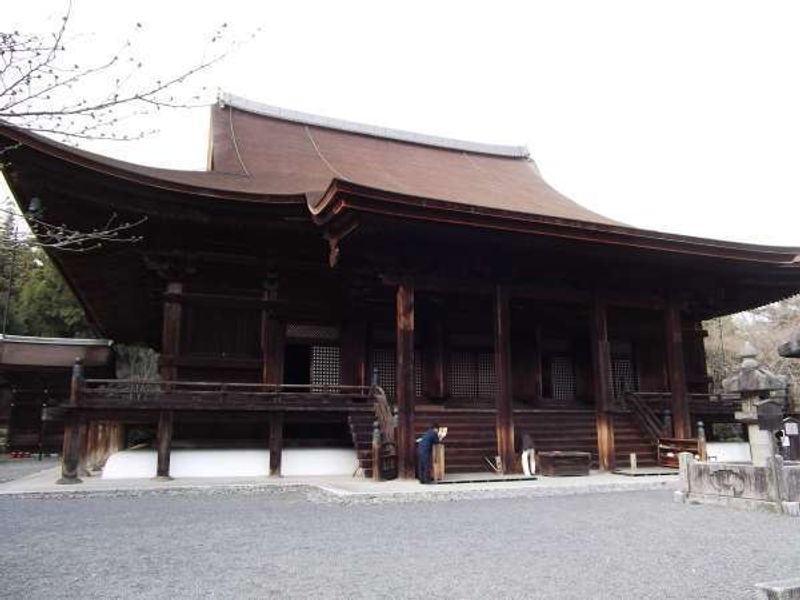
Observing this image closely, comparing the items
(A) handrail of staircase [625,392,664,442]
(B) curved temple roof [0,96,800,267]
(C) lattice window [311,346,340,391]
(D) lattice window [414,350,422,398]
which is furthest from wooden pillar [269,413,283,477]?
(A) handrail of staircase [625,392,664,442]

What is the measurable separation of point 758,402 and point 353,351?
8221 millimetres

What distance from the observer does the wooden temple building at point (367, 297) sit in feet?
35.5

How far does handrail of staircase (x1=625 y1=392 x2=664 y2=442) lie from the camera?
13631 mm

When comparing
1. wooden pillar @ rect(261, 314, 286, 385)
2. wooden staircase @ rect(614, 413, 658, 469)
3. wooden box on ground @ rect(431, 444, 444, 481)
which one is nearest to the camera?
wooden box on ground @ rect(431, 444, 444, 481)

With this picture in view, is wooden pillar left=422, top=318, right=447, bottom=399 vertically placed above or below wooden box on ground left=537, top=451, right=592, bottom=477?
above

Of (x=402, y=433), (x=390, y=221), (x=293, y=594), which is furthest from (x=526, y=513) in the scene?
(x=390, y=221)

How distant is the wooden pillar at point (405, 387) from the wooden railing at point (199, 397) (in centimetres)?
161

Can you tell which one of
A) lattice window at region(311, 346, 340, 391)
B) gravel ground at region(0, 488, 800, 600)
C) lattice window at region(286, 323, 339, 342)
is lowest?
gravel ground at region(0, 488, 800, 600)

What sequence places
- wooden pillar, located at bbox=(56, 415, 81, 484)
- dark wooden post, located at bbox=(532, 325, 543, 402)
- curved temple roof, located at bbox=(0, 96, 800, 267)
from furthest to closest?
dark wooden post, located at bbox=(532, 325, 543, 402)
curved temple roof, located at bbox=(0, 96, 800, 267)
wooden pillar, located at bbox=(56, 415, 81, 484)

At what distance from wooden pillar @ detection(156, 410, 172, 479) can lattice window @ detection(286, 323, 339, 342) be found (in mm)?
3278

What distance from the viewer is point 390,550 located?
5.51 m

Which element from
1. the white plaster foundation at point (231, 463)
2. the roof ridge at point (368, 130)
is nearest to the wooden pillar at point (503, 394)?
the white plaster foundation at point (231, 463)

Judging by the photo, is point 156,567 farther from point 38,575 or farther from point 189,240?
point 189,240

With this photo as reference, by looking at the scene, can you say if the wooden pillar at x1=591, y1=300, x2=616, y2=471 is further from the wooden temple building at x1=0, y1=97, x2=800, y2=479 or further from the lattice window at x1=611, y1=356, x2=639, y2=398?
the lattice window at x1=611, y1=356, x2=639, y2=398
